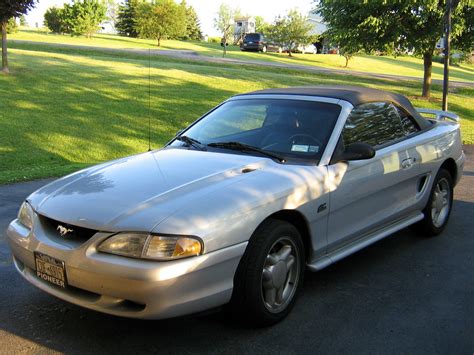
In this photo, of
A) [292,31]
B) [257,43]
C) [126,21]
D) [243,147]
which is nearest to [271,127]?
[243,147]

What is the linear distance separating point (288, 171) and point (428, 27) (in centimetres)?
1698

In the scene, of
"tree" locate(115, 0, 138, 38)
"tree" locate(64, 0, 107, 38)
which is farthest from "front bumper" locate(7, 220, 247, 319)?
"tree" locate(115, 0, 138, 38)

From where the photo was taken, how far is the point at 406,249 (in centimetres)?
501

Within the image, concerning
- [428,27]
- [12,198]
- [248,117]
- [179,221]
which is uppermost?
[428,27]

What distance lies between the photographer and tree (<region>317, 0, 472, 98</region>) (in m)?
18.0

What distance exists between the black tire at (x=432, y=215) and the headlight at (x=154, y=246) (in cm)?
304

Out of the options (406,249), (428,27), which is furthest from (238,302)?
(428,27)

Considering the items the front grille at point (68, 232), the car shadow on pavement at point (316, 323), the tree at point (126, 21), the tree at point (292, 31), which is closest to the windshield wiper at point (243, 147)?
the car shadow on pavement at point (316, 323)

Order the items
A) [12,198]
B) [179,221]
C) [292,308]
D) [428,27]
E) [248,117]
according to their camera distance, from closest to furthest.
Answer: [179,221] < [292,308] < [248,117] < [12,198] < [428,27]

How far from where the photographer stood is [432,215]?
17.2 feet

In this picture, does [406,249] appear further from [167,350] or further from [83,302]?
[83,302]

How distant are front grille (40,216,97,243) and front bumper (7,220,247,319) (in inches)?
2.1

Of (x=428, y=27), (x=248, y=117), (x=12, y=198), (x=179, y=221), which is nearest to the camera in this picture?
(x=179, y=221)

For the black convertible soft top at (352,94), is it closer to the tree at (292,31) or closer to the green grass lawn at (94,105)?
the green grass lawn at (94,105)
